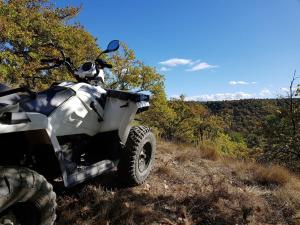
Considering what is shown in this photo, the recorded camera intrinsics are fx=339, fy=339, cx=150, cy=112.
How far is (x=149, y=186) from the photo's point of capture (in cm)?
491

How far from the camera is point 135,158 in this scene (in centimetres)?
453

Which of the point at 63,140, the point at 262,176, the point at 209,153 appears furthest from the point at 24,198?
the point at 209,153

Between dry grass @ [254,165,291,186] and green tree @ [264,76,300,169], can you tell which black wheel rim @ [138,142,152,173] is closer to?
dry grass @ [254,165,291,186]

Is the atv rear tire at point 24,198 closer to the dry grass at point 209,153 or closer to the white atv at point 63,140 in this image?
the white atv at point 63,140

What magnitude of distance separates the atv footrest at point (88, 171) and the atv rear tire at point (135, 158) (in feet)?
1.21

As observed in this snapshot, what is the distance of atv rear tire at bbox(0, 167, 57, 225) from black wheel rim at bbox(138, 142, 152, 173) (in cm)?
220

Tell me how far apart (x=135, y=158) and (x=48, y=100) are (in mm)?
1657

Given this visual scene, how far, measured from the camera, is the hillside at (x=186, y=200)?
3.83 meters

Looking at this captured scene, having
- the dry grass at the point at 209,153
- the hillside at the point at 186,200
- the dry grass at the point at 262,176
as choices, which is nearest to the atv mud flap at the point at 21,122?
the hillside at the point at 186,200

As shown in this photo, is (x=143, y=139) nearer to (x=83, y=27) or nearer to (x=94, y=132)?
(x=94, y=132)

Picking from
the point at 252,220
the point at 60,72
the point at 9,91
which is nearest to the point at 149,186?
the point at 252,220

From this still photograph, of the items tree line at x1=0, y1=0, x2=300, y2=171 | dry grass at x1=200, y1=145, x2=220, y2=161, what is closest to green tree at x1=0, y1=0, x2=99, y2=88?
tree line at x1=0, y1=0, x2=300, y2=171

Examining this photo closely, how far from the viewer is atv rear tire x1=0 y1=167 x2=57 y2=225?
238cm

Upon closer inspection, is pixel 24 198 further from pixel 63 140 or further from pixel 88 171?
pixel 88 171
